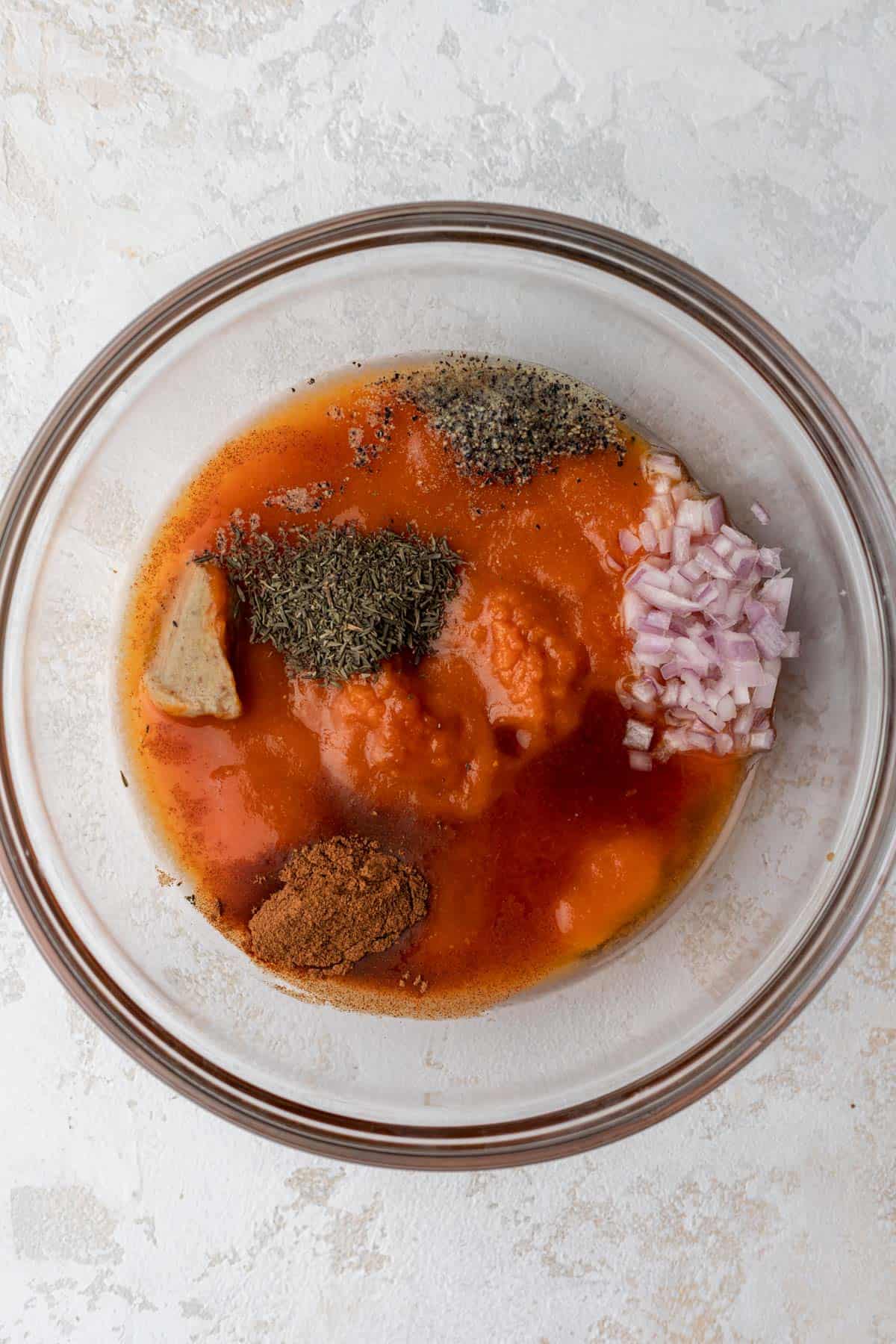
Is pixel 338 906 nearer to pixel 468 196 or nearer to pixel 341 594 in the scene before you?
pixel 341 594

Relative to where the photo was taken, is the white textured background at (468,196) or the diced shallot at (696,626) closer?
the diced shallot at (696,626)

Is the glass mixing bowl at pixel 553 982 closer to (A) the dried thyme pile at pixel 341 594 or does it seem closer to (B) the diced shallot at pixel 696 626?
(B) the diced shallot at pixel 696 626

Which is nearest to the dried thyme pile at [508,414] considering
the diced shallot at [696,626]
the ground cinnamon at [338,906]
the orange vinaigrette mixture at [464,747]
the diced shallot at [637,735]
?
the orange vinaigrette mixture at [464,747]

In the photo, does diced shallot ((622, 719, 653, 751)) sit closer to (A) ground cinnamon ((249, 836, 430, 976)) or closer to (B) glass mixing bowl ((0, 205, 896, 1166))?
(B) glass mixing bowl ((0, 205, 896, 1166))

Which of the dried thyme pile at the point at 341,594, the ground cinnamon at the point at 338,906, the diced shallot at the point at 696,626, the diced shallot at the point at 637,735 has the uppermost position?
the dried thyme pile at the point at 341,594

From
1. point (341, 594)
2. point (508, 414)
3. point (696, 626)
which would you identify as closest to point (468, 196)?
point (508, 414)

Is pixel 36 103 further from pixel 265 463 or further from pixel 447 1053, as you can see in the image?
pixel 447 1053

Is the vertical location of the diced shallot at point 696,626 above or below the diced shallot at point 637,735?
above
